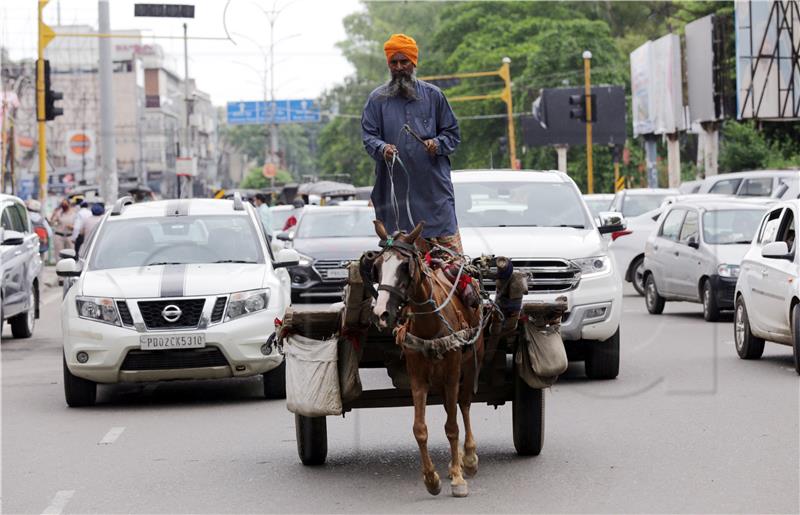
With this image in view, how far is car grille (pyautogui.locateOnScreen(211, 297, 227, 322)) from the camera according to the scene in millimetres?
12438

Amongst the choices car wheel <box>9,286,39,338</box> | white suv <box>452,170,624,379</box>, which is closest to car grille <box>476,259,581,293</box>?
white suv <box>452,170,624,379</box>

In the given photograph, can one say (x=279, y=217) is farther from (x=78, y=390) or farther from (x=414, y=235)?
(x=414, y=235)

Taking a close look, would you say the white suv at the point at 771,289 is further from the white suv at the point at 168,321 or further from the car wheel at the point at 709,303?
the white suv at the point at 168,321

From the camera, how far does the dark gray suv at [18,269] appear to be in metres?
18.7

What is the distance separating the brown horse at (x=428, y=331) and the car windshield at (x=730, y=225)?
1351cm

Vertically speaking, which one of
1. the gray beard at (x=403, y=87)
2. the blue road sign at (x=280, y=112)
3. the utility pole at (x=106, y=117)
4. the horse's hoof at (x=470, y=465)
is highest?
the blue road sign at (x=280, y=112)

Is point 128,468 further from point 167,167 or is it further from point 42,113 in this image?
point 167,167

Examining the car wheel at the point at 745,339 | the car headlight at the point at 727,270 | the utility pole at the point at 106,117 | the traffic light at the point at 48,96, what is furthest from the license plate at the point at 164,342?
the utility pole at the point at 106,117

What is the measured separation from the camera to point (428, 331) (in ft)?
26.0

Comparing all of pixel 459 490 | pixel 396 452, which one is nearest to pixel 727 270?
pixel 396 452

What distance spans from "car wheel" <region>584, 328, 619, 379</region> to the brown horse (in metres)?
5.43

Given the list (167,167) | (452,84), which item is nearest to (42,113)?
(452,84)

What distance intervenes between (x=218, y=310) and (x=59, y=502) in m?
4.21

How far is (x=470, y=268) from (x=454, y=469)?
3.84ft
